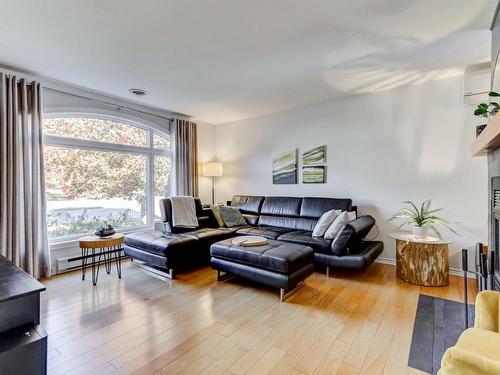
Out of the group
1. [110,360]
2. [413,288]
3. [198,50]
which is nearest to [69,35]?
[198,50]

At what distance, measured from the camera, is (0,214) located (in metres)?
2.87

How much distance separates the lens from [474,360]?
3.08 ft

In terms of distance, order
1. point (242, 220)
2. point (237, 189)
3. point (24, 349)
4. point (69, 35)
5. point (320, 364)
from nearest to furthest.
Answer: point (24, 349), point (320, 364), point (69, 35), point (242, 220), point (237, 189)

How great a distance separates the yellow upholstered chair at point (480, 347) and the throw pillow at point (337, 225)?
6.00ft

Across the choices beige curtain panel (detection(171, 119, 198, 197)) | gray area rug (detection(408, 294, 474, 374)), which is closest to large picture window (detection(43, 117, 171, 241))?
beige curtain panel (detection(171, 119, 198, 197))

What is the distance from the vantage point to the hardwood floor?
65.9 inches

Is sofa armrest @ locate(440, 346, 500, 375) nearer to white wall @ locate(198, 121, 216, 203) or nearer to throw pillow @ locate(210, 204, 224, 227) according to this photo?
throw pillow @ locate(210, 204, 224, 227)

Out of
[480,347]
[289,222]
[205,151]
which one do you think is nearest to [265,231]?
[289,222]

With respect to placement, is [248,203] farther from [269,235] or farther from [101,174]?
[101,174]

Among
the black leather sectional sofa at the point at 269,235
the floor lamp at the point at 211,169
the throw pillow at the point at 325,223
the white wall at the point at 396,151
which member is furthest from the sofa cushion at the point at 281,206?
the floor lamp at the point at 211,169

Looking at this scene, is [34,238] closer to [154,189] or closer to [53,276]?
[53,276]

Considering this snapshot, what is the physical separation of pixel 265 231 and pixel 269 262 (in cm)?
136

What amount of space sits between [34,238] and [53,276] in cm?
55

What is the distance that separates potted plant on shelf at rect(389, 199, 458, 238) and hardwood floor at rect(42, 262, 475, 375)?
0.63 metres
